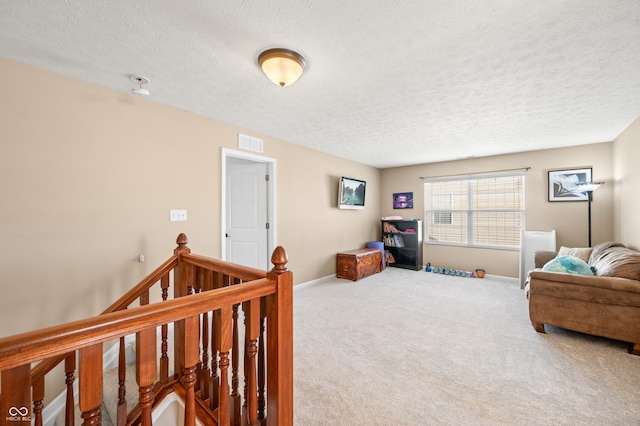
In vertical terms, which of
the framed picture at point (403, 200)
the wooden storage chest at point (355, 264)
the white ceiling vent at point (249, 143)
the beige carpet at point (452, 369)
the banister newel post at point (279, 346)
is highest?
the white ceiling vent at point (249, 143)

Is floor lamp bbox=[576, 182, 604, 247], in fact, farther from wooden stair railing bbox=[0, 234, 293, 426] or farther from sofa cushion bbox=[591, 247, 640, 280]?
wooden stair railing bbox=[0, 234, 293, 426]

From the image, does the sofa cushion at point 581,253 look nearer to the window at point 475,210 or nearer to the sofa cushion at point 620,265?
the sofa cushion at point 620,265

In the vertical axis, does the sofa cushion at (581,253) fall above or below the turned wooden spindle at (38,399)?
above

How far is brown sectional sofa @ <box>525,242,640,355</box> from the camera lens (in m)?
2.35

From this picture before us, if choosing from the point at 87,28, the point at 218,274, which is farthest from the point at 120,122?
the point at 218,274

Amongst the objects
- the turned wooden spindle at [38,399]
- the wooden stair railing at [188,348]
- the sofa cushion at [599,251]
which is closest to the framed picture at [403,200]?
the sofa cushion at [599,251]

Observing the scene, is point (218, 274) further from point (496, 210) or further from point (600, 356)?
point (496, 210)

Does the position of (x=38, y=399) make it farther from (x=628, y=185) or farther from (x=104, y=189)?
(x=628, y=185)

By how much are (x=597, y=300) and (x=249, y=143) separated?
13.5 feet

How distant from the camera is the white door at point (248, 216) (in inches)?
157

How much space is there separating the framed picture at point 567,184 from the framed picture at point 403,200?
2.43 metres

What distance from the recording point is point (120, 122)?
98.0 inches

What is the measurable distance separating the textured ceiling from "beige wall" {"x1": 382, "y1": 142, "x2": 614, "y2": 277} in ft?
3.61

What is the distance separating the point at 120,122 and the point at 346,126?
242 cm
